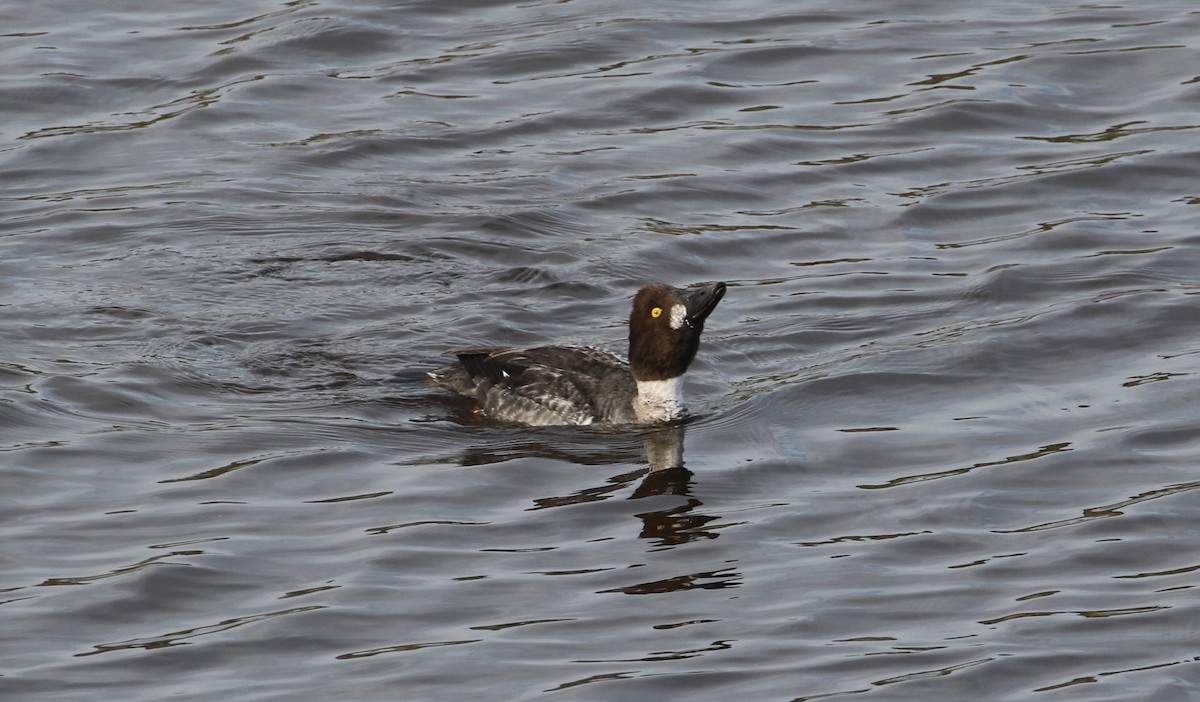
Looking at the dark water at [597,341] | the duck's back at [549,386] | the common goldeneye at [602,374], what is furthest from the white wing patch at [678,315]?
the dark water at [597,341]

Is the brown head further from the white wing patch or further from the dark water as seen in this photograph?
the dark water

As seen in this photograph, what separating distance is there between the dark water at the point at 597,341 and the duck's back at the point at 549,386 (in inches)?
6.8

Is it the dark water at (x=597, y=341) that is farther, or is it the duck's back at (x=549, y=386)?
the duck's back at (x=549, y=386)

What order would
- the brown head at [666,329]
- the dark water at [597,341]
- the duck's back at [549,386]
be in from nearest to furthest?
the dark water at [597,341], the brown head at [666,329], the duck's back at [549,386]

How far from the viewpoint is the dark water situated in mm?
8672

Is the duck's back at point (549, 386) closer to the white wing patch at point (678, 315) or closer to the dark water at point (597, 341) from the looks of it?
the dark water at point (597, 341)

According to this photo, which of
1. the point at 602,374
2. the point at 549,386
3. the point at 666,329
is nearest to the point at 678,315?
the point at 666,329

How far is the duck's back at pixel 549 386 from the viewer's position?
11914mm

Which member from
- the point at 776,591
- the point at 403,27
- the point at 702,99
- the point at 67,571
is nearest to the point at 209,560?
the point at 67,571

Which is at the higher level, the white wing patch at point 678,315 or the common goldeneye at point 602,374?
the white wing patch at point 678,315

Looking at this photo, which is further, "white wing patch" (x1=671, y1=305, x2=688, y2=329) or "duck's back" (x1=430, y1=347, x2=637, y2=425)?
"duck's back" (x1=430, y1=347, x2=637, y2=425)

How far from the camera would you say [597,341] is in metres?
13.3

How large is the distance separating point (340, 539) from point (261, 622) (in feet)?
3.32

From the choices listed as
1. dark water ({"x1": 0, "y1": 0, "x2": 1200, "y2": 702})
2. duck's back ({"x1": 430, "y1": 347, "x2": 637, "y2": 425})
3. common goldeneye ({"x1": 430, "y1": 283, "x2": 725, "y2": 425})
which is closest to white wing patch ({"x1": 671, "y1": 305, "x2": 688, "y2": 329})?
common goldeneye ({"x1": 430, "y1": 283, "x2": 725, "y2": 425})
